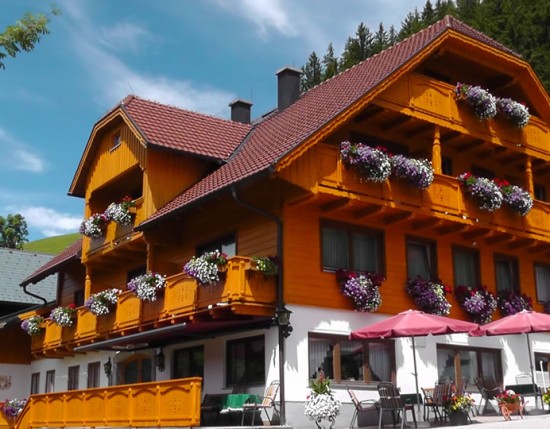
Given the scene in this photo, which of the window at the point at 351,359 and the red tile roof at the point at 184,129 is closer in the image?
the window at the point at 351,359

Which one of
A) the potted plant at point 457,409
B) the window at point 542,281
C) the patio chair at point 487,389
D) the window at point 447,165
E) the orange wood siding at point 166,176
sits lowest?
the potted plant at point 457,409

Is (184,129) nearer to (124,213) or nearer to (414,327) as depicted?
(124,213)

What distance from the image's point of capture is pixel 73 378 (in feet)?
92.5

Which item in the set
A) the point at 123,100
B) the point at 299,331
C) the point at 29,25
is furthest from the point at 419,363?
the point at 29,25

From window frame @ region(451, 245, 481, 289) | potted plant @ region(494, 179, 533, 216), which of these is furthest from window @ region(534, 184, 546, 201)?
window frame @ region(451, 245, 481, 289)

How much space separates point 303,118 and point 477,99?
15.8 feet

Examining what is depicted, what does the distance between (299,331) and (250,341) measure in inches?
57.6

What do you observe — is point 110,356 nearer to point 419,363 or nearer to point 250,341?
point 250,341

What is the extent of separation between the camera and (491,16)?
48.0 metres

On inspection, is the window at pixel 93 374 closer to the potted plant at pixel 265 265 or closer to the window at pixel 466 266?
the potted plant at pixel 265 265

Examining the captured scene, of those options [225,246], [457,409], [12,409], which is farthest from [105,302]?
[457,409]

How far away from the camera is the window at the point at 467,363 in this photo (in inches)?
843

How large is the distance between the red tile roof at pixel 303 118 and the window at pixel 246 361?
12.1ft

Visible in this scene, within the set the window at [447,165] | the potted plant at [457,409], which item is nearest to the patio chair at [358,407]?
the potted plant at [457,409]
